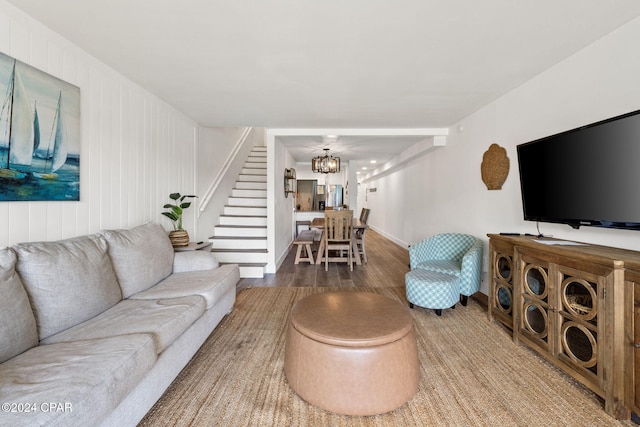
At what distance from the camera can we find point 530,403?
158 centimetres

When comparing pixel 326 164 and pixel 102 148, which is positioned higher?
pixel 326 164

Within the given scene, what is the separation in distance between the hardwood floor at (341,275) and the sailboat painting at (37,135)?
231 centimetres

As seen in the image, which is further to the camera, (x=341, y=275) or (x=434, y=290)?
(x=341, y=275)

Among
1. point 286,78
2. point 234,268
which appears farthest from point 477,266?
point 286,78

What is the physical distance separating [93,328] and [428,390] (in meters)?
1.99

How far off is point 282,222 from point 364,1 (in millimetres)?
4196

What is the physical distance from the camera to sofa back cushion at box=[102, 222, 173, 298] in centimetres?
204

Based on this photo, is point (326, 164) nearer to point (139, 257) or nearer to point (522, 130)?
point (522, 130)

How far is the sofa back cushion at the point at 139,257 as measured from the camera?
6.69ft

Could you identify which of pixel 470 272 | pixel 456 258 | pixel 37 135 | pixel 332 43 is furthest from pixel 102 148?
pixel 456 258

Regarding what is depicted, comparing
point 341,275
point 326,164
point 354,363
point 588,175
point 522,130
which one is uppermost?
point 326,164

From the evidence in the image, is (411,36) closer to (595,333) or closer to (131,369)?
(595,333)

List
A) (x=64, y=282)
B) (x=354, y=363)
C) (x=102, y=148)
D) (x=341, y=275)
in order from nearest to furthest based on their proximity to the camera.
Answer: (x=354, y=363), (x=64, y=282), (x=102, y=148), (x=341, y=275)

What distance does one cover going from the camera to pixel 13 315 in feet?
4.18
